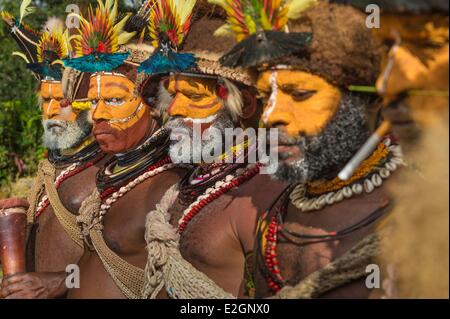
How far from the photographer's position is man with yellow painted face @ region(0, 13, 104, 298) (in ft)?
18.7

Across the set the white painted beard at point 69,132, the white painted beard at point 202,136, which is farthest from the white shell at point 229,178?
the white painted beard at point 69,132

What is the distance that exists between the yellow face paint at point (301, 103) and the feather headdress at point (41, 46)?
10.7ft

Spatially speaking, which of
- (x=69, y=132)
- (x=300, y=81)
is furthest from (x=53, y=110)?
(x=300, y=81)

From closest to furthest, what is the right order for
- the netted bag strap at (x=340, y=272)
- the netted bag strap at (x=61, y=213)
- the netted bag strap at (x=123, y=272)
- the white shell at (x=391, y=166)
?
1. the netted bag strap at (x=340, y=272)
2. the white shell at (x=391, y=166)
3. the netted bag strap at (x=123, y=272)
4. the netted bag strap at (x=61, y=213)

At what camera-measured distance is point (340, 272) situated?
2854 mm

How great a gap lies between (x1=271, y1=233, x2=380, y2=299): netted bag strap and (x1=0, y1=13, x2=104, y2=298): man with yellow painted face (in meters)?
2.92

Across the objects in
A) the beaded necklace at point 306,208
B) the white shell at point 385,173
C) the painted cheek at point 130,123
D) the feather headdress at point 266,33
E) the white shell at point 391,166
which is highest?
the feather headdress at point 266,33

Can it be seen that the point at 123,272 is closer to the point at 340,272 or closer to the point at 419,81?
the point at 340,272

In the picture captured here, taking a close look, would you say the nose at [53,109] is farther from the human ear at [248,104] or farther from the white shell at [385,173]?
the white shell at [385,173]

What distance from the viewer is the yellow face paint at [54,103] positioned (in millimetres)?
6207

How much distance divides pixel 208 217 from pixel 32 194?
2.85 m

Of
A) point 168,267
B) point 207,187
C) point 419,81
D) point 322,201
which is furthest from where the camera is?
point 207,187

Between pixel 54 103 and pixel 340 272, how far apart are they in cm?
404

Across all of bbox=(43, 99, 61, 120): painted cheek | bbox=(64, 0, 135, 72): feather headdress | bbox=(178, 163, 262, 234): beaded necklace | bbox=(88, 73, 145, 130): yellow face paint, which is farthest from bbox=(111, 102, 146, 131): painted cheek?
bbox=(43, 99, 61, 120): painted cheek
